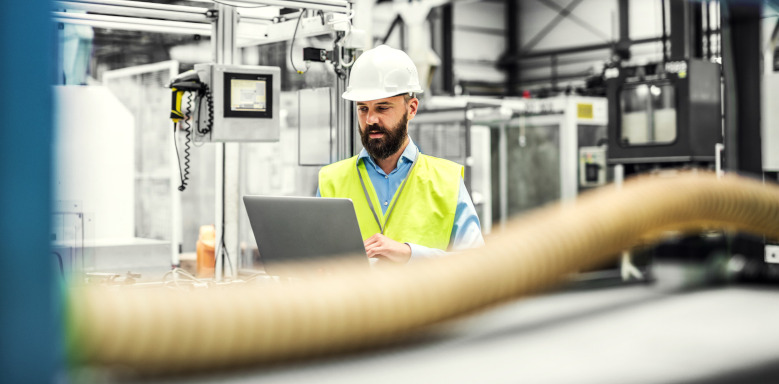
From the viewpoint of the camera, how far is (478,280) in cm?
42

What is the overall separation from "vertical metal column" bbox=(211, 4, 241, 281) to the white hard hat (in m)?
1.43

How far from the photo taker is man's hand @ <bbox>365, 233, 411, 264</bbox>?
260cm

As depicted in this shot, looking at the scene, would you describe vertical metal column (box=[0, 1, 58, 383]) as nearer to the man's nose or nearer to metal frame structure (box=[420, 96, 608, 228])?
the man's nose

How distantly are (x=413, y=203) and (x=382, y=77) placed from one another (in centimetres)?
55

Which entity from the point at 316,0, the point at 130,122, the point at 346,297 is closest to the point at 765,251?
the point at 346,297

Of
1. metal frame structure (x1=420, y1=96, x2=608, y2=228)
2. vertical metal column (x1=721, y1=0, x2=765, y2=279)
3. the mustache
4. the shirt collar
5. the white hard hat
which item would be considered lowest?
vertical metal column (x1=721, y1=0, x2=765, y2=279)

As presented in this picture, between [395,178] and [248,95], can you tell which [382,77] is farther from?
[248,95]

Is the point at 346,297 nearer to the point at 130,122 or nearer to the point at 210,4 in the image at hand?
the point at 210,4

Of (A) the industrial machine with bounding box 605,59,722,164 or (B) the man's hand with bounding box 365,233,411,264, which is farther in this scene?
(A) the industrial machine with bounding box 605,59,722,164

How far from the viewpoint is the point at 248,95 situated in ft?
13.3

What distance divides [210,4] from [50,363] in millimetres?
4237

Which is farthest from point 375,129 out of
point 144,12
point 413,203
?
point 144,12

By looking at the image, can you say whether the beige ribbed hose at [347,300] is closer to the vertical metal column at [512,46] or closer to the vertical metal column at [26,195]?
the vertical metal column at [26,195]

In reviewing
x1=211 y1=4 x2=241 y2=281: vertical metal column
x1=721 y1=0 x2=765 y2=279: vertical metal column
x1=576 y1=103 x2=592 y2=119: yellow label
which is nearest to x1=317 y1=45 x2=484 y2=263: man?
x1=211 y1=4 x2=241 y2=281: vertical metal column
